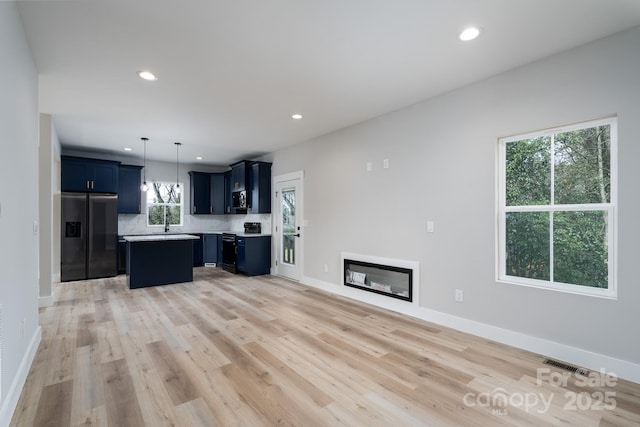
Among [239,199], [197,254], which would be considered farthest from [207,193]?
[197,254]

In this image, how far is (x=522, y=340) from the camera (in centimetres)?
285

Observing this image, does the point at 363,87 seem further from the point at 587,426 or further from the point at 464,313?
the point at 587,426

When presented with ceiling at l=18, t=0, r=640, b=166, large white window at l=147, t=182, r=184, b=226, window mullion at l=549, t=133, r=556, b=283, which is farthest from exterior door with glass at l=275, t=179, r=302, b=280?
window mullion at l=549, t=133, r=556, b=283

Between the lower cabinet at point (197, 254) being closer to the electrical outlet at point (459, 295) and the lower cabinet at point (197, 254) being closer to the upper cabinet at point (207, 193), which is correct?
the upper cabinet at point (207, 193)

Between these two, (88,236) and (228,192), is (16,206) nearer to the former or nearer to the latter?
(88,236)

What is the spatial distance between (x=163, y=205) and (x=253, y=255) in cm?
308

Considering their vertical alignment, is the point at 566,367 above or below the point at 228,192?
below

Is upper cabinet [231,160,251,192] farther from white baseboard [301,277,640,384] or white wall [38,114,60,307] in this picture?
white baseboard [301,277,640,384]

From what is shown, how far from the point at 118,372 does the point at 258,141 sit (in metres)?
4.25

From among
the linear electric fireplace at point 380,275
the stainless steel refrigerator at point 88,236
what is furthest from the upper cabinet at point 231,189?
the linear electric fireplace at point 380,275

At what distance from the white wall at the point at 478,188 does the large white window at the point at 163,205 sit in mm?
4744

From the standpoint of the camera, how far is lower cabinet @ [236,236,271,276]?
20.9 ft

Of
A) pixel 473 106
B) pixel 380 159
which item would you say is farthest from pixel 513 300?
pixel 380 159

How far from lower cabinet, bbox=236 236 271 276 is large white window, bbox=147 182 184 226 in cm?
229
